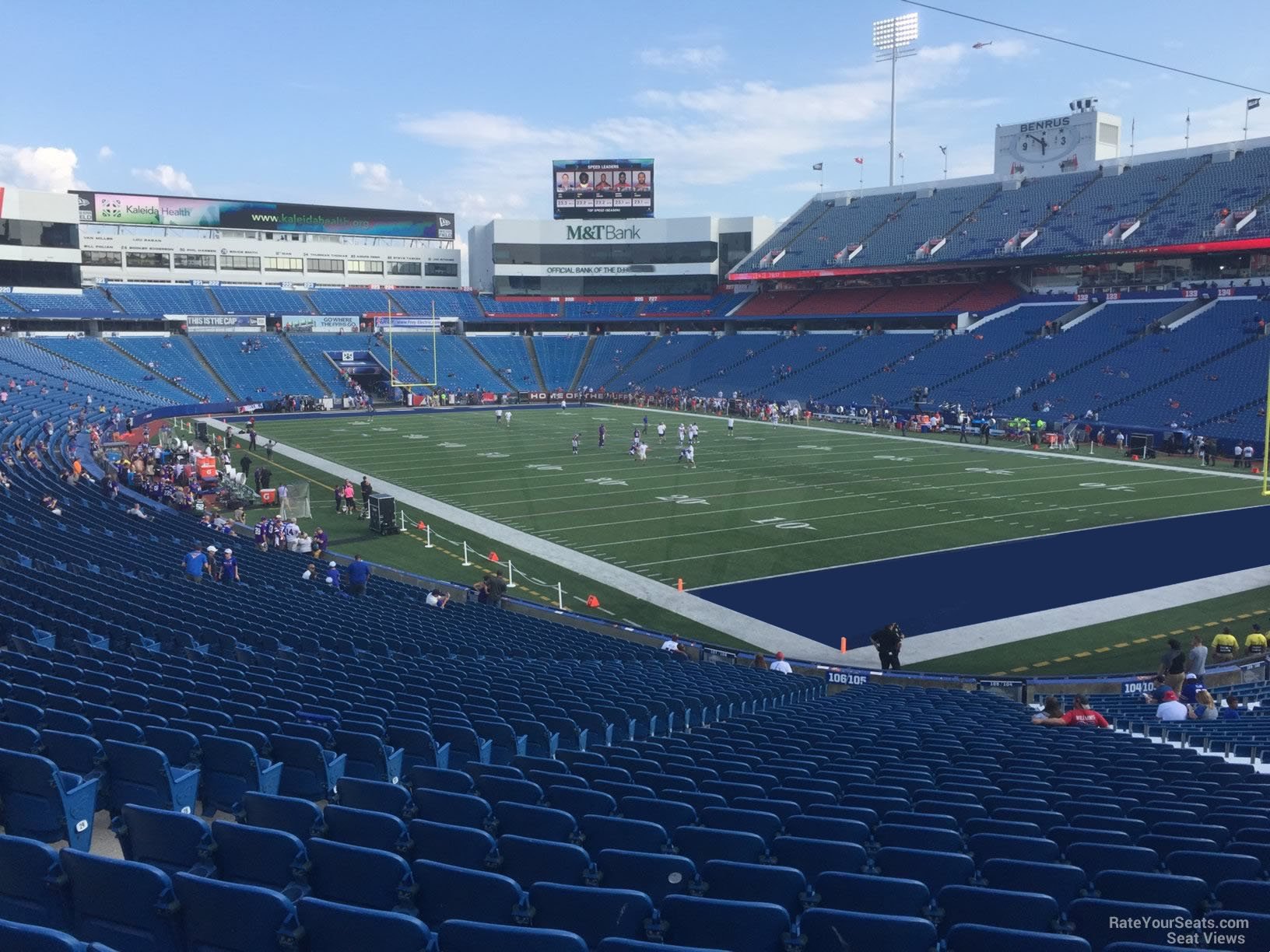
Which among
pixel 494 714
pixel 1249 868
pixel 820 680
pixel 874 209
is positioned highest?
pixel 874 209

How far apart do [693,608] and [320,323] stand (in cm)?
6794

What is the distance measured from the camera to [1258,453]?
41500 mm

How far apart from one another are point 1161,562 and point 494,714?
2184 cm

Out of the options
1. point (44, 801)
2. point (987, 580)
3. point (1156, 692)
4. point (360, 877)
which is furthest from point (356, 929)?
point (987, 580)

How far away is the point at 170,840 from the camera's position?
4223 millimetres

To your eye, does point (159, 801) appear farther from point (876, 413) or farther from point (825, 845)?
point (876, 413)

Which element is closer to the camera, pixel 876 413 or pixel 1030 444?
pixel 1030 444

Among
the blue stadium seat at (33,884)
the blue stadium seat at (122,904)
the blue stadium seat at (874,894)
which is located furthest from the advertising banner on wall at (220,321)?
the blue stadium seat at (874,894)

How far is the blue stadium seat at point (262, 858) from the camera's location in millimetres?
3943

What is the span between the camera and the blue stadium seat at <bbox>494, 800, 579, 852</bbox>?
484 cm

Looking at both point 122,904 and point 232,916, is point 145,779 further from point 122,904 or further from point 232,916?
point 232,916

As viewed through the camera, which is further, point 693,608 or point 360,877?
point 693,608

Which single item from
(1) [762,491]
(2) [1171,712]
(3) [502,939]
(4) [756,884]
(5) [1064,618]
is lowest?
(5) [1064,618]

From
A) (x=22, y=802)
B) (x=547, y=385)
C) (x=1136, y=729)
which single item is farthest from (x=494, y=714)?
(x=547, y=385)
